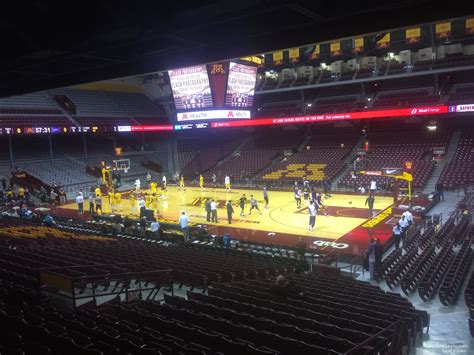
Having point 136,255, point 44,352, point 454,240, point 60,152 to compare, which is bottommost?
point 454,240

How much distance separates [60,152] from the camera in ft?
151

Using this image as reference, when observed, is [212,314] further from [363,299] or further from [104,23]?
[104,23]

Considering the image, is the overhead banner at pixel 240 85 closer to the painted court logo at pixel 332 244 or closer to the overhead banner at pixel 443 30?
the painted court logo at pixel 332 244

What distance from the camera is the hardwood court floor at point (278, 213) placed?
2325 cm

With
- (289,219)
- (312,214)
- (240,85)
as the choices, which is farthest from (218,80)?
(312,214)

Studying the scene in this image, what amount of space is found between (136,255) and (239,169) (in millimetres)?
33264

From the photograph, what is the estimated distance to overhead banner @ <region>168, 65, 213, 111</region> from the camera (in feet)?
89.1

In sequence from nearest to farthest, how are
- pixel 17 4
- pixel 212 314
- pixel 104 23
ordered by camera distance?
pixel 17 4
pixel 104 23
pixel 212 314

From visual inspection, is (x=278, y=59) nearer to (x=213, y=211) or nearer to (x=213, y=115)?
(x=213, y=115)

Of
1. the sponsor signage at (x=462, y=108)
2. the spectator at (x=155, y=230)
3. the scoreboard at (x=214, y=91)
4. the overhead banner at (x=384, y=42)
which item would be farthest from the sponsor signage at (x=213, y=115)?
the overhead banner at (x=384, y=42)

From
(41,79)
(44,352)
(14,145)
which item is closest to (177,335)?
(44,352)

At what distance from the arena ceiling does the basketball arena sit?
4 centimetres

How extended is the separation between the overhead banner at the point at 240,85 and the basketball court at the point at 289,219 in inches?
302

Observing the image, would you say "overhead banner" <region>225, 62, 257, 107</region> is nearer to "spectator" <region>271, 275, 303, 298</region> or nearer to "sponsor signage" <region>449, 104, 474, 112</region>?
"sponsor signage" <region>449, 104, 474, 112</region>
